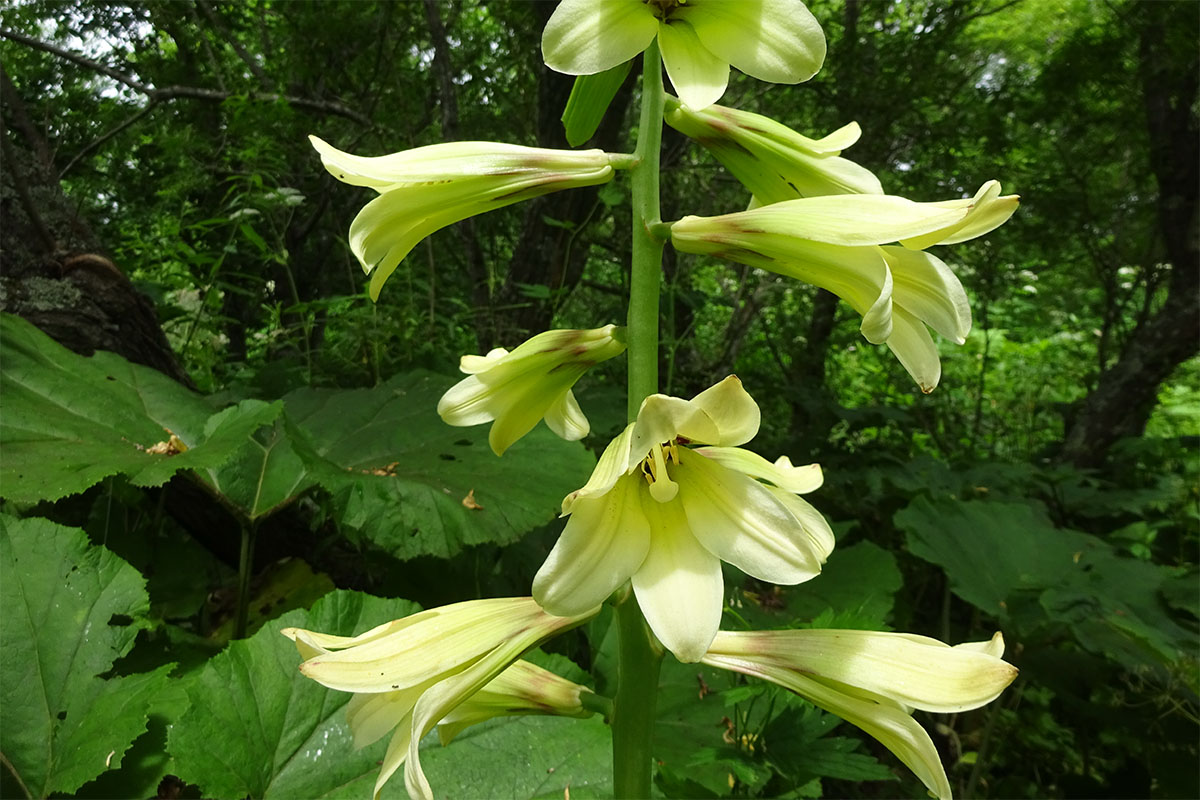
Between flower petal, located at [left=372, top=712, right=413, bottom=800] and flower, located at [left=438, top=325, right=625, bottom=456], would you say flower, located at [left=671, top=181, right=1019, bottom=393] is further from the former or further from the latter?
flower petal, located at [left=372, top=712, right=413, bottom=800]

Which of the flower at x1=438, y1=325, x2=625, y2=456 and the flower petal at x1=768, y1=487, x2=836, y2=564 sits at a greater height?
the flower at x1=438, y1=325, x2=625, y2=456

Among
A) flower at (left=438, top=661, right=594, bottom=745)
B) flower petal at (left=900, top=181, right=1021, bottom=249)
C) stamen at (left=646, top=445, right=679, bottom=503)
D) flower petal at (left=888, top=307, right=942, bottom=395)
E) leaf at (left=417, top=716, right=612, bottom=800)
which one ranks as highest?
flower petal at (left=900, top=181, right=1021, bottom=249)

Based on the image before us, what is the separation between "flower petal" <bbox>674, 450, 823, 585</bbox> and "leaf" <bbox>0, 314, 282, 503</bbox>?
3.84 feet

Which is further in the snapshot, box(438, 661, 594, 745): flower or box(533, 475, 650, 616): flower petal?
box(438, 661, 594, 745): flower

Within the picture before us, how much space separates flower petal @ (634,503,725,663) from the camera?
699 mm

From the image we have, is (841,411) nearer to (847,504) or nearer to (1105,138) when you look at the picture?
(847,504)

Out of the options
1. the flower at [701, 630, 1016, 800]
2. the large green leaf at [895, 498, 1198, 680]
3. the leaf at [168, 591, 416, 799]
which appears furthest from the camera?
the large green leaf at [895, 498, 1198, 680]

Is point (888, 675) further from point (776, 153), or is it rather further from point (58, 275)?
point (58, 275)

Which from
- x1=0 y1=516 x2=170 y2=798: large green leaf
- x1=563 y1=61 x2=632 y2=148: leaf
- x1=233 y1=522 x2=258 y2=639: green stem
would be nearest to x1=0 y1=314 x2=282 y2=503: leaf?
x1=0 y1=516 x2=170 y2=798: large green leaf

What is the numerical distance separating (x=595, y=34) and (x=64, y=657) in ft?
4.96

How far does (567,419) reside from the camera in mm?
1091

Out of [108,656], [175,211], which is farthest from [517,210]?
[108,656]

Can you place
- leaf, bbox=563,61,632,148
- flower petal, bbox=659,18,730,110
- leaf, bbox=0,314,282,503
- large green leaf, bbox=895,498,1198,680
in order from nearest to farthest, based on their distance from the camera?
flower petal, bbox=659,18,730,110
leaf, bbox=563,61,632,148
leaf, bbox=0,314,282,503
large green leaf, bbox=895,498,1198,680

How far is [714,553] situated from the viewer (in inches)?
30.2
